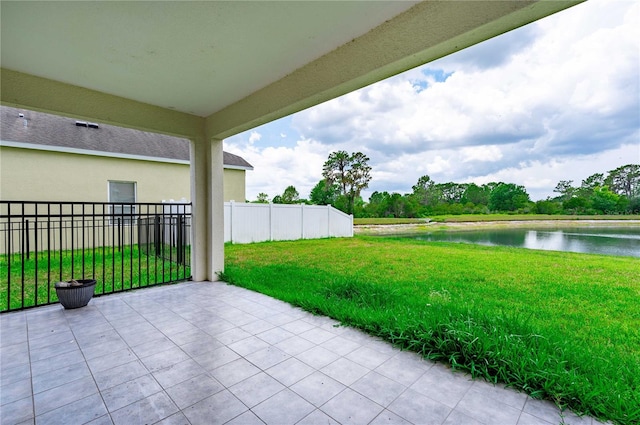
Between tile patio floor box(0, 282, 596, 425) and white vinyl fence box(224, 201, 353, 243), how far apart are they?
5.54m

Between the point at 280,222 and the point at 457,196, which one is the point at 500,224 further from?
the point at 280,222

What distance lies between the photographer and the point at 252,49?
7.62ft

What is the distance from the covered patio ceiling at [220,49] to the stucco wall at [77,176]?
18.4 feet

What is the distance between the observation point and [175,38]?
2.15 m

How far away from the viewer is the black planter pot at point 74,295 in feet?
9.85

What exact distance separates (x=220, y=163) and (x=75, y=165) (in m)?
5.78

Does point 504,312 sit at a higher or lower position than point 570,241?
higher

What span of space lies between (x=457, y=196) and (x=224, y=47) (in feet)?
136

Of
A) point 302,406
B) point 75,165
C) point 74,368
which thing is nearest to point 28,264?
point 75,165

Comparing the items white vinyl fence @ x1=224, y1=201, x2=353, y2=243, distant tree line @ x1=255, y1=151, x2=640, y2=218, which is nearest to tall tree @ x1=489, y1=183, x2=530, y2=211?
distant tree line @ x1=255, y1=151, x2=640, y2=218

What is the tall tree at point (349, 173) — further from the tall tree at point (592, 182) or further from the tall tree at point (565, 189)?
the tall tree at point (565, 189)

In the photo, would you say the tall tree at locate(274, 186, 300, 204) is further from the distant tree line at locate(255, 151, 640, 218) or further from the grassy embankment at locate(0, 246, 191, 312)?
the grassy embankment at locate(0, 246, 191, 312)

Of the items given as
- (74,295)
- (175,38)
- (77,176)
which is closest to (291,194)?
(77,176)

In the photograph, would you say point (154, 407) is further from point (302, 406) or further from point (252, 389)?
point (302, 406)
